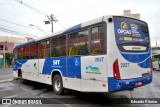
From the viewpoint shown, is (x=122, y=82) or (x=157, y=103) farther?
(x=157, y=103)

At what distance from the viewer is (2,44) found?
195 feet

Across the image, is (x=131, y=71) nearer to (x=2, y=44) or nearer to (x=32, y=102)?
(x=32, y=102)

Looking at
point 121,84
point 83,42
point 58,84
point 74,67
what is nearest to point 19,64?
point 58,84

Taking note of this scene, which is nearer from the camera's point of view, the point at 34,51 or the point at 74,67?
the point at 74,67

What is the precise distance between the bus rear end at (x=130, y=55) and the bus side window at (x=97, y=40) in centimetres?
50

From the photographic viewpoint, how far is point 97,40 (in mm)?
7496

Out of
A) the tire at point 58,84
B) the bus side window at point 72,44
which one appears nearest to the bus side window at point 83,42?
the bus side window at point 72,44

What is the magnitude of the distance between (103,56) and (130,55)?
3.47 feet

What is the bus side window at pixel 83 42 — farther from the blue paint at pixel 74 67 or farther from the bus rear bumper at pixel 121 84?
the bus rear bumper at pixel 121 84

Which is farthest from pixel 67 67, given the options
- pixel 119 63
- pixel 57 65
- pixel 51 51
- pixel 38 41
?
pixel 38 41

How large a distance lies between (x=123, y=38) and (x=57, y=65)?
12.9 ft

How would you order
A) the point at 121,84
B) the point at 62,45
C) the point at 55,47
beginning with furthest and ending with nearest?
the point at 55,47 → the point at 62,45 → the point at 121,84

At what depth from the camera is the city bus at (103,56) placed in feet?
23.1

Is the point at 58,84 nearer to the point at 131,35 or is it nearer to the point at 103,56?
the point at 103,56
